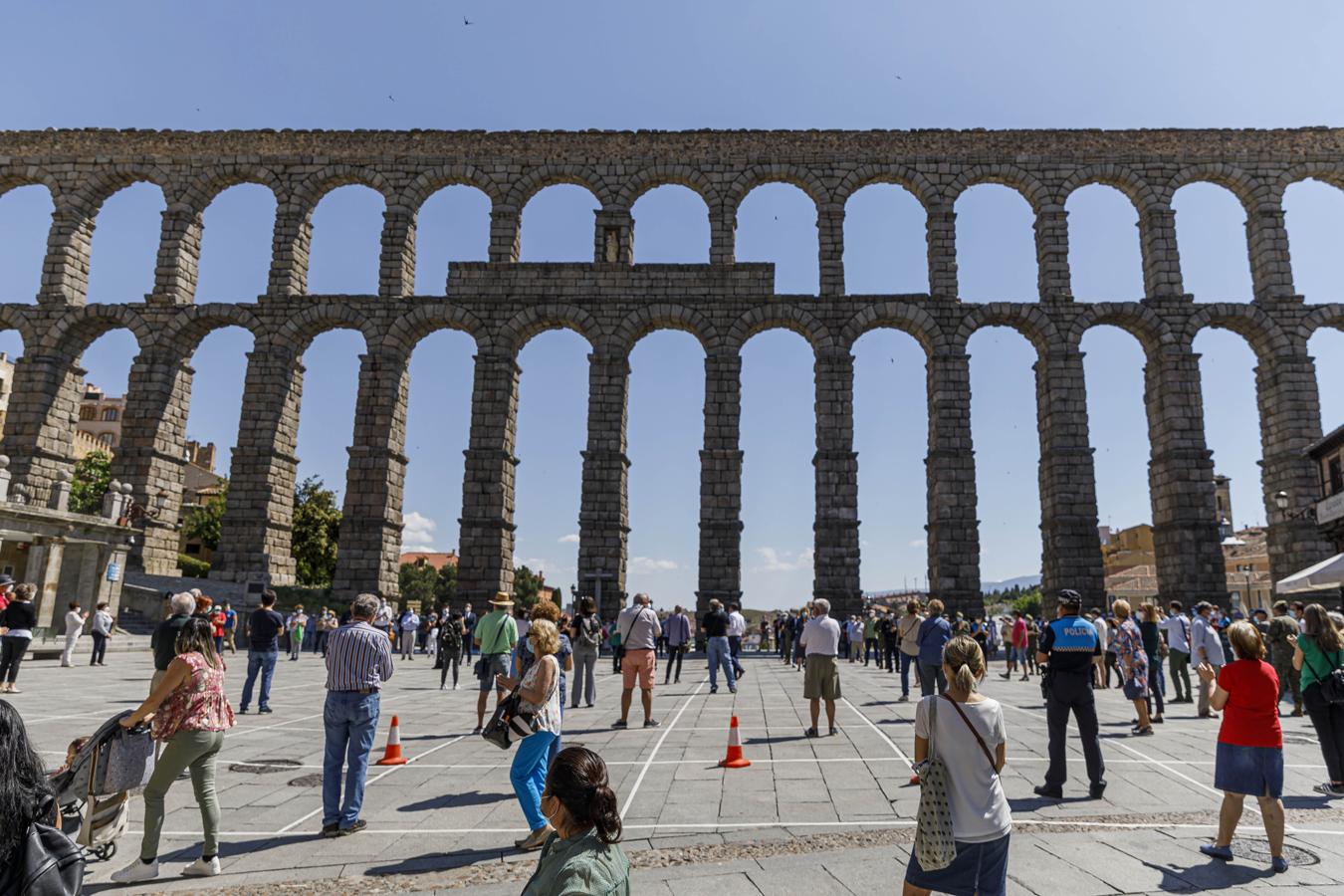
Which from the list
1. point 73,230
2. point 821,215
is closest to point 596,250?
point 821,215

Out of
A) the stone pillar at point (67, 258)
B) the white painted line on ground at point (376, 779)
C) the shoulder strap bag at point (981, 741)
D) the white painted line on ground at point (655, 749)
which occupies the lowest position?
the white painted line on ground at point (376, 779)

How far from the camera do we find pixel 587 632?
13633 mm

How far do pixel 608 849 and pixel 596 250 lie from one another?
30546 millimetres

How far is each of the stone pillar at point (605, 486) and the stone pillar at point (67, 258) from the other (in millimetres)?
21275

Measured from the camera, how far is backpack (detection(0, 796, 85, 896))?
242cm

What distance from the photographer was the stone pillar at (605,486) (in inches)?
1121

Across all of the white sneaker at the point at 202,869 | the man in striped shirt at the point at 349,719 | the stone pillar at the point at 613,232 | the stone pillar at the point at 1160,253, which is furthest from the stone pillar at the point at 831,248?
the white sneaker at the point at 202,869

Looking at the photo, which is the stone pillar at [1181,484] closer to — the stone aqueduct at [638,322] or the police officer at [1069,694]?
the stone aqueduct at [638,322]

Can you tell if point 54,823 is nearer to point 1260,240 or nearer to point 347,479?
point 347,479

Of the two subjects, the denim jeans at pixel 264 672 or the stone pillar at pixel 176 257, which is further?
the stone pillar at pixel 176 257

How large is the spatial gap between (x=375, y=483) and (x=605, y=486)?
854 cm

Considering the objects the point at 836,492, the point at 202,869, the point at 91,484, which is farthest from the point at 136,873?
the point at 91,484

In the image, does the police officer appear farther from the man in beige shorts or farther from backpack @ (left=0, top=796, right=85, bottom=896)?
backpack @ (left=0, top=796, right=85, bottom=896)

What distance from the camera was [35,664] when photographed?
753 inches
